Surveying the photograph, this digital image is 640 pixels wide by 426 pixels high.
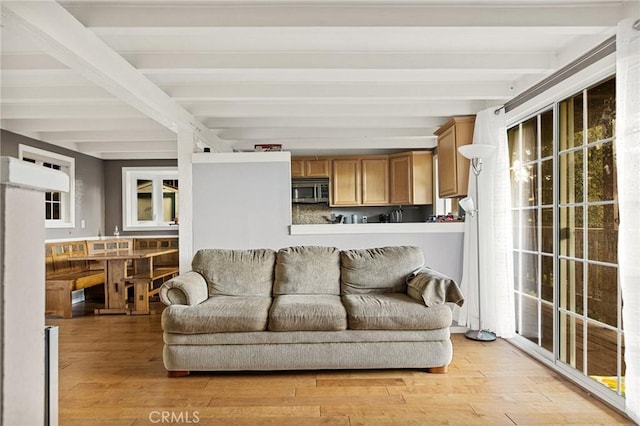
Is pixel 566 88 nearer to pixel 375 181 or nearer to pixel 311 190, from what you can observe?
pixel 375 181

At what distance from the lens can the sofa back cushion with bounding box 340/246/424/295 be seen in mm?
3691

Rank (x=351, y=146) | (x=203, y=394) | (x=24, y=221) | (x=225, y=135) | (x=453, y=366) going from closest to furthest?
1. (x=24, y=221)
2. (x=203, y=394)
3. (x=453, y=366)
4. (x=225, y=135)
5. (x=351, y=146)

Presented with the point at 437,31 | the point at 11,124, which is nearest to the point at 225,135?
the point at 11,124

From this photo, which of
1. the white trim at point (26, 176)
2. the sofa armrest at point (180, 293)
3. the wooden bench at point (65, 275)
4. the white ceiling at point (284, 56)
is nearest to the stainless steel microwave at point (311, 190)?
the white ceiling at point (284, 56)

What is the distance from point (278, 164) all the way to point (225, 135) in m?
1.59

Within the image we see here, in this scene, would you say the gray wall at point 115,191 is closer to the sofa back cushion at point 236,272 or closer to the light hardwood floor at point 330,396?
the sofa back cushion at point 236,272

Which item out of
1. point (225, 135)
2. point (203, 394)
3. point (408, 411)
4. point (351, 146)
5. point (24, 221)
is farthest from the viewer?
point (351, 146)

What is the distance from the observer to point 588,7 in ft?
8.45

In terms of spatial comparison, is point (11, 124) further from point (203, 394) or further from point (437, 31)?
point (437, 31)

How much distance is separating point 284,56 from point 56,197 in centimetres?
485

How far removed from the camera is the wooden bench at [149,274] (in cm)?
547

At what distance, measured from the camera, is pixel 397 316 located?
3127 mm

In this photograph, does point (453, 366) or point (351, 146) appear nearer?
point (453, 366)

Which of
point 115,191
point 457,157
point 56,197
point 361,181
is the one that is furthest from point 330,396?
point 115,191
